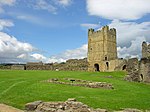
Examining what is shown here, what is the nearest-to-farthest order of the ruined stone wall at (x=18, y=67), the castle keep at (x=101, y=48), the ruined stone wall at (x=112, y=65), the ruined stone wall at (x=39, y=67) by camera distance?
1. the ruined stone wall at (x=112, y=65)
2. the ruined stone wall at (x=18, y=67)
3. the ruined stone wall at (x=39, y=67)
4. the castle keep at (x=101, y=48)

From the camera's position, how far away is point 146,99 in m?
22.3

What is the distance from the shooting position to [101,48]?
251 ft

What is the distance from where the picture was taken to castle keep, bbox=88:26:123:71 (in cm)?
7531

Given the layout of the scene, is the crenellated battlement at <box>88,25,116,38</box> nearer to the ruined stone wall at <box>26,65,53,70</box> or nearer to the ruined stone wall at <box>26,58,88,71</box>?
the ruined stone wall at <box>26,58,88,71</box>

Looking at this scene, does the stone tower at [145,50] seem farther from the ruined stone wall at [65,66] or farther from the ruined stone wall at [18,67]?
the ruined stone wall at [18,67]

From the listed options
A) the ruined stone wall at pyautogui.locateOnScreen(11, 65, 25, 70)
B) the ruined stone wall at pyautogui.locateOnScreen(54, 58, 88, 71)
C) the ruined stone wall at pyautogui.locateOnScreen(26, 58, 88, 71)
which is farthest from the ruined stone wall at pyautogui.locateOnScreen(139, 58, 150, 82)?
the ruined stone wall at pyautogui.locateOnScreen(11, 65, 25, 70)

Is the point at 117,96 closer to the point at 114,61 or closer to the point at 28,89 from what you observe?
the point at 28,89

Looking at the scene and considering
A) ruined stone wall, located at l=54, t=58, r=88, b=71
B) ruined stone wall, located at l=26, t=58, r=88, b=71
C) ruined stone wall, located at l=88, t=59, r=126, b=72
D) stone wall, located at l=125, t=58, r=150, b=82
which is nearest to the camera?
stone wall, located at l=125, t=58, r=150, b=82

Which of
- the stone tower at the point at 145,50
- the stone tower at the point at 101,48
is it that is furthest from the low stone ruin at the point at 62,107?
the stone tower at the point at 101,48

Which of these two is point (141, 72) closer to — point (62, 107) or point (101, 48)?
point (62, 107)

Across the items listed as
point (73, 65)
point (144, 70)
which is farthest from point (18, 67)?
point (144, 70)

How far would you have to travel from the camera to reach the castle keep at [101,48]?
247 ft

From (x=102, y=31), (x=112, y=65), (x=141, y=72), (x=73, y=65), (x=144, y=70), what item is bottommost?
(x=141, y=72)

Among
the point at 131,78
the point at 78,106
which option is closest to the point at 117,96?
the point at 78,106
